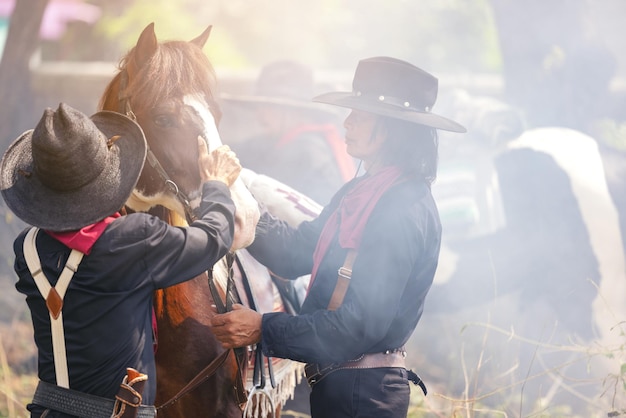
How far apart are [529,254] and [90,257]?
197 inches

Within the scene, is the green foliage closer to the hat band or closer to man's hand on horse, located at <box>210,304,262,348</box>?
the hat band

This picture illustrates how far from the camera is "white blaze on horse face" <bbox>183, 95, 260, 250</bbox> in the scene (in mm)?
2676

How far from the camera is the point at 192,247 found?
2.39 m

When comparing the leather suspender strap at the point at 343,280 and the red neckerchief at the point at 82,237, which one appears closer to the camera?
the red neckerchief at the point at 82,237

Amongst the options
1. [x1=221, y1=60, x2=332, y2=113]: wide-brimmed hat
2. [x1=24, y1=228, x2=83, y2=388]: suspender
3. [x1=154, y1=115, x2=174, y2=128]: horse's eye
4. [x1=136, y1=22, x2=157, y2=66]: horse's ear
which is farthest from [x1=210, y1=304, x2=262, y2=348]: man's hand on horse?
[x1=221, y1=60, x2=332, y2=113]: wide-brimmed hat

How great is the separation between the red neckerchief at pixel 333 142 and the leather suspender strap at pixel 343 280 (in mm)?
3852

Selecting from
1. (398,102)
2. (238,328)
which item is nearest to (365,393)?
(238,328)

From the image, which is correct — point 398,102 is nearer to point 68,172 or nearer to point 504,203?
point 68,172

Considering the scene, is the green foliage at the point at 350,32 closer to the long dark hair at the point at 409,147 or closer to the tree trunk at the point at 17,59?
the tree trunk at the point at 17,59

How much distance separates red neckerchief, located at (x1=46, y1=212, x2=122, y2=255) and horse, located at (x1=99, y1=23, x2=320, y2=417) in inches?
19.6

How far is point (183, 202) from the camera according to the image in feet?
9.10

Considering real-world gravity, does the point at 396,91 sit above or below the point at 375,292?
above

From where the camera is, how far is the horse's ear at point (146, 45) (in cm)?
275

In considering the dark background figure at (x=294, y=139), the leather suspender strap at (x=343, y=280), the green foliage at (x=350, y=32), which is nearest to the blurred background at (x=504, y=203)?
the dark background figure at (x=294, y=139)
